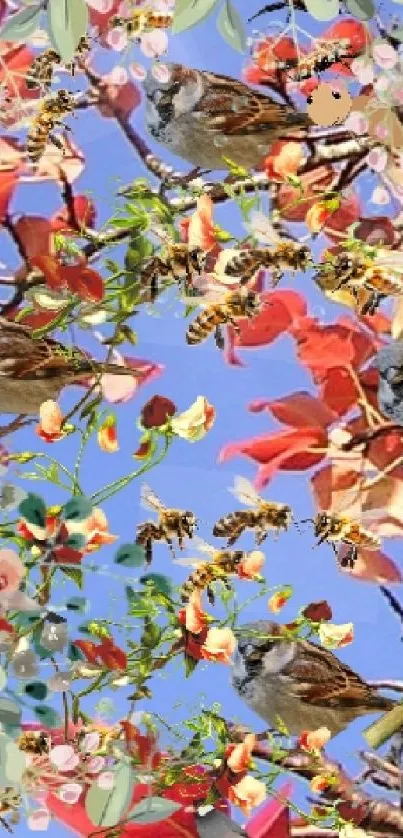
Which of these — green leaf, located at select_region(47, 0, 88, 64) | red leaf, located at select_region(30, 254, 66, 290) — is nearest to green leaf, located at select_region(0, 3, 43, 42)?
green leaf, located at select_region(47, 0, 88, 64)

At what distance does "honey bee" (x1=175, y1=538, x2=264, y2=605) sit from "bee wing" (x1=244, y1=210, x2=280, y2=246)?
1.24ft

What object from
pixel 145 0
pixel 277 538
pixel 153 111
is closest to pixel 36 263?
pixel 153 111

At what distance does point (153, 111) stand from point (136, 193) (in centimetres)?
10

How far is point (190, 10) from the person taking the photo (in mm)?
1267

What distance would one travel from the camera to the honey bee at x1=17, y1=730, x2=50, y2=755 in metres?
1.32

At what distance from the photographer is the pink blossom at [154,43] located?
4.20 ft

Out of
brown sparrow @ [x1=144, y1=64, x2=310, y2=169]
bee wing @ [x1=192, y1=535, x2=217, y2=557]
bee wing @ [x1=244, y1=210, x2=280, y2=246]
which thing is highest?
brown sparrow @ [x1=144, y1=64, x2=310, y2=169]

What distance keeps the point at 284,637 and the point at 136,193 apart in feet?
1.89

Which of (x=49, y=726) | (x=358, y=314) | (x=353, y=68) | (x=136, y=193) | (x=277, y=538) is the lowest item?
(x=49, y=726)

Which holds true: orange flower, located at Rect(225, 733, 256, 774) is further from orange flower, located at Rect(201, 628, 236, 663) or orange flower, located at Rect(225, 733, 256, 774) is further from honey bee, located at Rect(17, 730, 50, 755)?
honey bee, located at Rect(17, 730, 50, 755)

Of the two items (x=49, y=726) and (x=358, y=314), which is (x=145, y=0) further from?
(x=49, y=726)

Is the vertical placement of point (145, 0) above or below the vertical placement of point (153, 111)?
above

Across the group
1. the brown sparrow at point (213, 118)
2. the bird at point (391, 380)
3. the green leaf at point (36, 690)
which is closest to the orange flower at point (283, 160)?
the brown sparrow at point (213, 118)

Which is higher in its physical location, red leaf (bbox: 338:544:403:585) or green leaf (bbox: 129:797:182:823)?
red leaf (bbox: 338:544:403:585)
